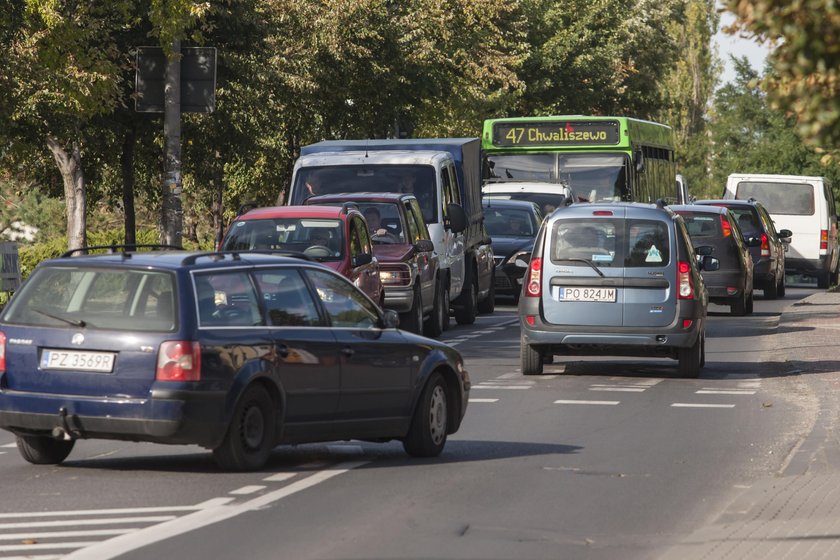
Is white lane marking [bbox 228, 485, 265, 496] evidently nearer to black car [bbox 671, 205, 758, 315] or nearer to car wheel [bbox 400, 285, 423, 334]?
car wheel [bbox 400, 285, 423, 334]

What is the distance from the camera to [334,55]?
129 feet

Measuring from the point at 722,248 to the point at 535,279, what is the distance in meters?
11.2

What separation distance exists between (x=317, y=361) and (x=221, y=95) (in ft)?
74.0

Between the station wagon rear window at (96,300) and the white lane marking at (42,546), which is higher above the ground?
the station wagon rear window at (96,300)

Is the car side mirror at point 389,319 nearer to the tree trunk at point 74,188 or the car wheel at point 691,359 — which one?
the car wheel at point 691,359

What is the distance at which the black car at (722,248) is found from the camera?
92.6 feet

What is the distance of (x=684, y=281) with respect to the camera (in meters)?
17.6

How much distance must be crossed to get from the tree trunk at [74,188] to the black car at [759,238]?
1292cm

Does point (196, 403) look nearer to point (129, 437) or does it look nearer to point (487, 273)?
point (129, 437)

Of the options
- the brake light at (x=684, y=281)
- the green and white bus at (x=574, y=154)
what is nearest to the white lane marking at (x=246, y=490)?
the brake light at (x=684, y=281)

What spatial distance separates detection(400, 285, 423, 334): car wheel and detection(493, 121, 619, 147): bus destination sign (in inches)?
550

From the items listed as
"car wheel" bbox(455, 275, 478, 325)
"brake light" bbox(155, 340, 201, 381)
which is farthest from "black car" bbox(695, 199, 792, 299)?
"brake light" bbox(155, 340, 201, 381)

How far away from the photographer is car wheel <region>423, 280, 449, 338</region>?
2394 centimetres

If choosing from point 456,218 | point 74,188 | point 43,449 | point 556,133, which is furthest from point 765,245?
point 43,449
